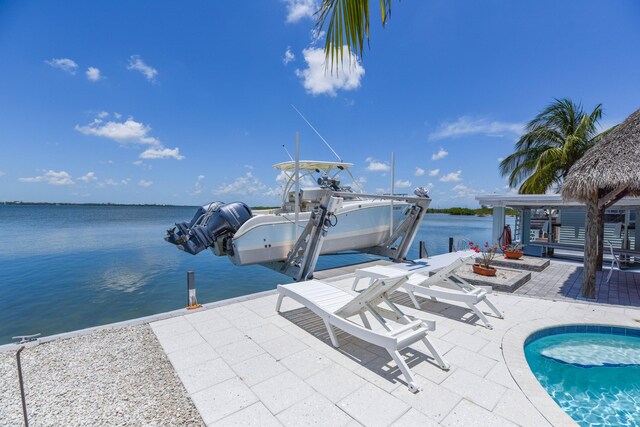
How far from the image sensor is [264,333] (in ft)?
12.2

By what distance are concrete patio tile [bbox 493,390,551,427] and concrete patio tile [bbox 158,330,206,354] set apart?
319cm

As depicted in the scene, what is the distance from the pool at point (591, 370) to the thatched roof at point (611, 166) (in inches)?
107

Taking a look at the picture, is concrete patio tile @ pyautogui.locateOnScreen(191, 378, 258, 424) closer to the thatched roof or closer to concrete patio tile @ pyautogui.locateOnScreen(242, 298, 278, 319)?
concrete patio tile @ pyautogui.locateOnScreen(242, 298, 278, 319)

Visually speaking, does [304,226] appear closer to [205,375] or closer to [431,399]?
[205,375]

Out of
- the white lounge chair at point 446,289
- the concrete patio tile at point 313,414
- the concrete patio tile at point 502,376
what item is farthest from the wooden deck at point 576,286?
the concrete patio tile at point 313,414

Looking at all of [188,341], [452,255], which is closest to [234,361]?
[188,341]

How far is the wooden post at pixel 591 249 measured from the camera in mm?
5367

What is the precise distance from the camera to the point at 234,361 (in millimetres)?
3020

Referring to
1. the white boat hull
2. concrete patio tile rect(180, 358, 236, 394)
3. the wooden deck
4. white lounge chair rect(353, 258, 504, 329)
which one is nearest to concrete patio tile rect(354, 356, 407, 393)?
white lounge chair rect(353, 258, 504, 329)

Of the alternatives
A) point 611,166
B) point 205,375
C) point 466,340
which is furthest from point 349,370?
point 611,166

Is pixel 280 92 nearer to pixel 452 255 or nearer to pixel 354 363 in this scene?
pixel 452 255

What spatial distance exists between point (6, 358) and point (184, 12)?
24.9 feet

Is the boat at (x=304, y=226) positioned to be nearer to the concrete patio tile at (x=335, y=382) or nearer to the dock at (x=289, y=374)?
the dock at (x=289, y=374)

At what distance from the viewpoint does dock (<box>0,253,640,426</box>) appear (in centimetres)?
222
